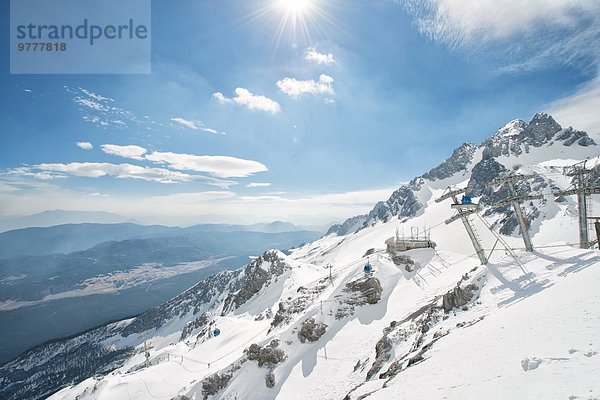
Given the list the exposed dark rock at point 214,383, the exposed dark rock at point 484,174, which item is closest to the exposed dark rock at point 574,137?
the exposed dark rock at point 484,174

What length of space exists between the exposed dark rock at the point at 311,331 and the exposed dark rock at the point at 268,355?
300cm

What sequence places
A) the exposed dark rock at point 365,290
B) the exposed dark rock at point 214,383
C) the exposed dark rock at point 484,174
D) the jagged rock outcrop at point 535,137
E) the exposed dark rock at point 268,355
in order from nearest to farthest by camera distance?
the exposed dark rock at point 268,355 < the exposed dark rock at point 214,383 < the exposed dark rock at point 365,290 < the exposed dark rock at point 484,174 < the jagged rock outcrop at point 535,137

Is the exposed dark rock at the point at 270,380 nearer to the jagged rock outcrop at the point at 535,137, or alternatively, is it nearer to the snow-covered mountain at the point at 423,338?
the snow-covered mountain at the point at 423,338

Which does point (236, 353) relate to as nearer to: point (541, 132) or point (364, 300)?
point (364, 300)

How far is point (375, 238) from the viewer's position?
19700 cm

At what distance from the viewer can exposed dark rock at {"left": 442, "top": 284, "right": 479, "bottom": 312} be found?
21.6m

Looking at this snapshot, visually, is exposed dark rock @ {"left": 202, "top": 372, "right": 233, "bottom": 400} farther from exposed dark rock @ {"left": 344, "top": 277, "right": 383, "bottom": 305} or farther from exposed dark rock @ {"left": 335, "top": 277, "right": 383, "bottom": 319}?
exposed dark rock @ {"left": 344, "top": 277, "right": 383, "bottom": 305}

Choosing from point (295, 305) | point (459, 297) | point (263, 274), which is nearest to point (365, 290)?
point (295, 305)

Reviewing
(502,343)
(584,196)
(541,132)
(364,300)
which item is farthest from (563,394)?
(541,132)

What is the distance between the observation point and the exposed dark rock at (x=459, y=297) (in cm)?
2161

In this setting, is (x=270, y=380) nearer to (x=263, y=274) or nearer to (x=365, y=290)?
(x=365, y=290)

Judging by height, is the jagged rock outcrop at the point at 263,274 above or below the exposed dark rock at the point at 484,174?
below

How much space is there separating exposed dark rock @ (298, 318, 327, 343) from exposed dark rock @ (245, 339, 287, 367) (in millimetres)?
2997

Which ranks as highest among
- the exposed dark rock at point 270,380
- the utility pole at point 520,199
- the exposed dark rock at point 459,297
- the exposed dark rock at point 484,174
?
the exposed dark rock at point 484,174
